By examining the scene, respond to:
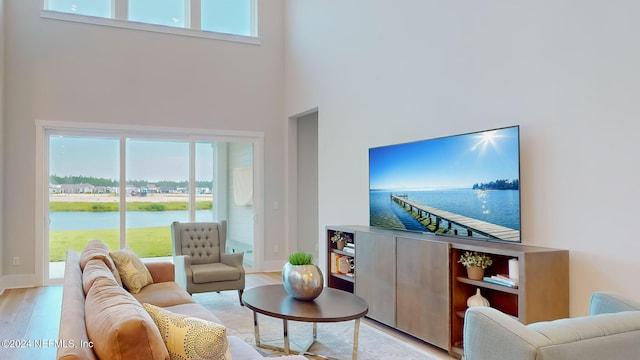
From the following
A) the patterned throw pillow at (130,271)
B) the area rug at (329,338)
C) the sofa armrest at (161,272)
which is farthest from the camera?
the sofa armrest at (161,272)

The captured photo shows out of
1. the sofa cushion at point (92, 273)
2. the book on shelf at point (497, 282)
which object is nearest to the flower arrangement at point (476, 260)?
the book on shelf at point (497, 282)

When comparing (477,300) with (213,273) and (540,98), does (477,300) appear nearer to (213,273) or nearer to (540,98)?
(540,98)

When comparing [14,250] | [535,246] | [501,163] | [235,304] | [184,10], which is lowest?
[235,304]

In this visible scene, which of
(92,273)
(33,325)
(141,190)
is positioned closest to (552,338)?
(92,273)

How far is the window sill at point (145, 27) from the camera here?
6.65 meters

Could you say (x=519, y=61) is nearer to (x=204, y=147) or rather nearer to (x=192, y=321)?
(x=192, y=321)

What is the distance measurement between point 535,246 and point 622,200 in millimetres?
692

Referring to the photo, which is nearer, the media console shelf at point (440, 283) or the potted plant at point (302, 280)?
the media console shelf at point (440, 283)

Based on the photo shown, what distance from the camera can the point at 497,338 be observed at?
55.8 inches

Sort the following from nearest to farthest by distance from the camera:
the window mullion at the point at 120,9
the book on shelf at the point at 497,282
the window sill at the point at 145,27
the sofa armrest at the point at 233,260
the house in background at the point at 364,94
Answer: the house in background at the point at 364,94
the book on shelf at the point at 497,282
the sofa armrest at the point at 233,260
the window sill at the point at 145,27
the window mullion at the point at 120,9

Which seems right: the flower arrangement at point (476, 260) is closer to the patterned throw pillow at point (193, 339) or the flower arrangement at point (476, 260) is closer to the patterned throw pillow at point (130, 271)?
the patterned throw pillow at point (193, 339)

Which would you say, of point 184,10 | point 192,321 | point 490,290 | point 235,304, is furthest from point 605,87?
point 184,10

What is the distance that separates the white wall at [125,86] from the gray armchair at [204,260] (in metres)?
2.09

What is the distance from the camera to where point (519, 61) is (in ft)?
12.1
